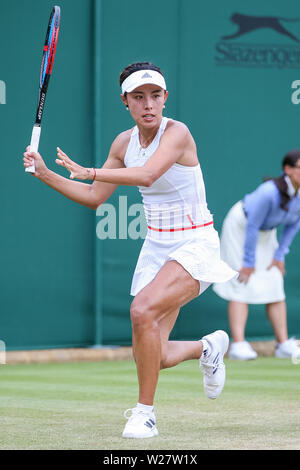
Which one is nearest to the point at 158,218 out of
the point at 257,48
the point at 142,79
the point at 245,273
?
the point at 142,79

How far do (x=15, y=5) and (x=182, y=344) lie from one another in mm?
4390

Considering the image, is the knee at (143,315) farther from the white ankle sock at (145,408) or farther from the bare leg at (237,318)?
the bare leg at (237,318)

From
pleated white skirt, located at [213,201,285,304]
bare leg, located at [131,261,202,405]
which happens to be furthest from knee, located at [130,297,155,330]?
pleated white skirt, located at [213,201,285,304]

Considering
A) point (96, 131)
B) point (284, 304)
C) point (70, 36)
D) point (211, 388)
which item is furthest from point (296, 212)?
point (211, 388)

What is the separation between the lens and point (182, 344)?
570 cm

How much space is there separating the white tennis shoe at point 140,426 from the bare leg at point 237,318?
4.12 m

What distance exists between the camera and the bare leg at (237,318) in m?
9.15

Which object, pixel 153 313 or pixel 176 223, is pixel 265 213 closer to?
pixel 176 223

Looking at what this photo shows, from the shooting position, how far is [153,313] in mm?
5109

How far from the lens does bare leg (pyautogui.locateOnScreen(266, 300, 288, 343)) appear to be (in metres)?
9.29

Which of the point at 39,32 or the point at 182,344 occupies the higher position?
the point at 39,32

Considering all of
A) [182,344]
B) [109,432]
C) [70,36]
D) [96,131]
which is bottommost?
[109,432]

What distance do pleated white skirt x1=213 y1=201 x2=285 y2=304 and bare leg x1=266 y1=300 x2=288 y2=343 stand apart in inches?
2.9

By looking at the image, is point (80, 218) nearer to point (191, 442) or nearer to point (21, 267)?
point (21, 267)
